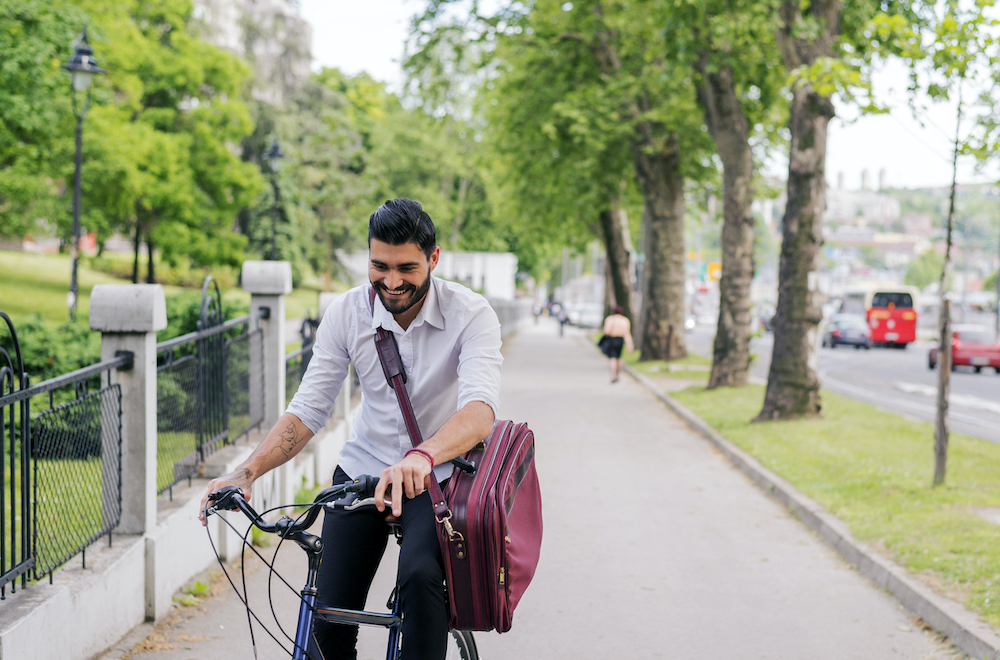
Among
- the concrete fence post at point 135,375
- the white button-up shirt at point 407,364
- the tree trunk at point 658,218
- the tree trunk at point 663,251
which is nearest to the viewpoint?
the white button-up shirt at point 407,364

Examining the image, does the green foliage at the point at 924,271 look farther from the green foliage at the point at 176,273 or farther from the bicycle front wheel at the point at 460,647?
the bicycle front wheel at the point at 460,647

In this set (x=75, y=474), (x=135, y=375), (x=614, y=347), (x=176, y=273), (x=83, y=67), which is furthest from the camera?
(x=176, y=273)

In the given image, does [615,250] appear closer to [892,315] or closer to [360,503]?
[892,315]

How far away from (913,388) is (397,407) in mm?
23527

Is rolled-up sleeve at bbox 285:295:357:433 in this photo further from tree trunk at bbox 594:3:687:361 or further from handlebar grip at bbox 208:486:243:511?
tree trunk at bbox 594:3:687:361

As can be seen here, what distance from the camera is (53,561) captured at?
14.6 ft

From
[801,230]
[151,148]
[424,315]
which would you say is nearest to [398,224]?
[424,315]

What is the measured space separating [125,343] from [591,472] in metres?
6.37

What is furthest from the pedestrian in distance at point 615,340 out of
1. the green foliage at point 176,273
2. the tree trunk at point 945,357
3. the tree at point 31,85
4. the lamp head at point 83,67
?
the green foliage at point 176,273

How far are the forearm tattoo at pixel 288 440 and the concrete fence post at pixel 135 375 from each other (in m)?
2.29

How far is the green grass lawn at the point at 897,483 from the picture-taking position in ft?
21.0

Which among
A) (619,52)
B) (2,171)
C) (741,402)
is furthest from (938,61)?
(2,171)

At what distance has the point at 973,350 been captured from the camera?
32375 millimetres

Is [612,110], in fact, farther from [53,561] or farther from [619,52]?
[53,561]
